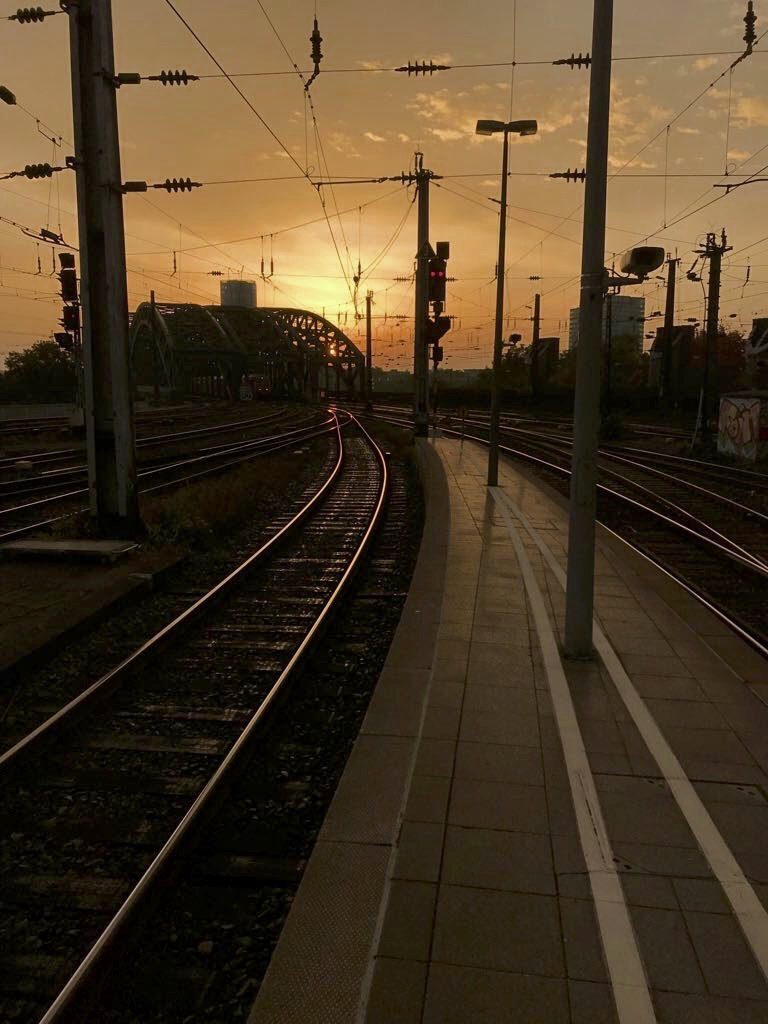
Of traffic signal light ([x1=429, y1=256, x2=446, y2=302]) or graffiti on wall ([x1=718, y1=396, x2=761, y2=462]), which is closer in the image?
traffic signal light ([x1=429, y1=256, x2=446, y2=302])

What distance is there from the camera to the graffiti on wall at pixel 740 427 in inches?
854

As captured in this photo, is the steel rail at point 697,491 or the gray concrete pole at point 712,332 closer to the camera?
the steel rail at point 697,491

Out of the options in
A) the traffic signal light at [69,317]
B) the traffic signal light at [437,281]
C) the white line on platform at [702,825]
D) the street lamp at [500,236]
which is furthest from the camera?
the traffic signal light at [69,317]

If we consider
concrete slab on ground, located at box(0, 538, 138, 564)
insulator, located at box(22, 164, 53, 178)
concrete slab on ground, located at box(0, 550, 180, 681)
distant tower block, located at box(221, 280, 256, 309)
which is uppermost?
distant tower block, located at box(221, 280, 256, 309)

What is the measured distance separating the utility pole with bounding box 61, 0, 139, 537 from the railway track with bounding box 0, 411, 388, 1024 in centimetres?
314

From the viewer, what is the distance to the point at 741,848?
11.2 feet

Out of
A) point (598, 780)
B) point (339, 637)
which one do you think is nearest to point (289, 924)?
point (598, 780)

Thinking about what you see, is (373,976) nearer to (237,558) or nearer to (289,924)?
(289,924)

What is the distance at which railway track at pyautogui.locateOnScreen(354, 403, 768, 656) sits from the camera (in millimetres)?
8508

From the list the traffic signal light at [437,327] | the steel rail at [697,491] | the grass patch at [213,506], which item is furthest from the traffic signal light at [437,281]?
the steel rail at [697,491]

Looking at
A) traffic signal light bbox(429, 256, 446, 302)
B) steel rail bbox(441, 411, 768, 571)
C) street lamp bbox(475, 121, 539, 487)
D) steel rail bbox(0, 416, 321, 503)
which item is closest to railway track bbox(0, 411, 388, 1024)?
steel rail bbox(441, 411, 768, 571)

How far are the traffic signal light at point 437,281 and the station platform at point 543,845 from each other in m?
12.4

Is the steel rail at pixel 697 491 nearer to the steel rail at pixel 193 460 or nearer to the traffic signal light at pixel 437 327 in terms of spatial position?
the traffic signal light at pixel 437 327

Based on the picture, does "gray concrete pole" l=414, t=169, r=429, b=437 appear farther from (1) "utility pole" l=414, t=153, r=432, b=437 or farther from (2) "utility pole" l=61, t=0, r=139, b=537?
(2) "utility pole" l=61, t=0, r=139, b=537
